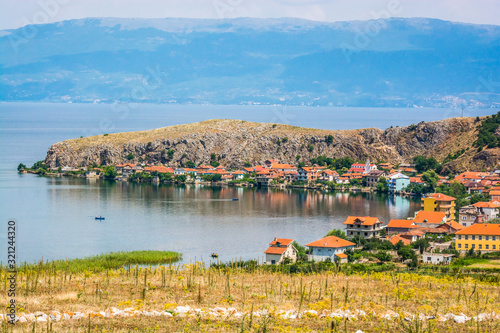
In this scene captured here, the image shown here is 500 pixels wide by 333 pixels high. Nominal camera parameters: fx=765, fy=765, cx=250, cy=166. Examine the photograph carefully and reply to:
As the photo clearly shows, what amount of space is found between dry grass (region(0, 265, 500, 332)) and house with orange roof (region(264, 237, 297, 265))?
9.52 m

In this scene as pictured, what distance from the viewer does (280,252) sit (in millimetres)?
32344

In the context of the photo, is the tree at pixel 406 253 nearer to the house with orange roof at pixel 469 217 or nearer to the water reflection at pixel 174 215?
the water reflection at pixel 174 215

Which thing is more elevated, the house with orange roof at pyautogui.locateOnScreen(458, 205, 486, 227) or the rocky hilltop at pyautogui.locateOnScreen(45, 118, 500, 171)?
the rocky hilltop at pyautogui.locateOnScreen(45, 118, 500, 171)

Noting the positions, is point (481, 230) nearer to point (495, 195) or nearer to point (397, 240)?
point (397, 240)

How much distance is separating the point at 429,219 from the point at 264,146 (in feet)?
163

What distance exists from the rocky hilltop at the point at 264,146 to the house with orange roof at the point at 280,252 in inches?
2154

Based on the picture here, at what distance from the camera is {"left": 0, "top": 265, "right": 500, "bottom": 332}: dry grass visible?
1515 centimetres

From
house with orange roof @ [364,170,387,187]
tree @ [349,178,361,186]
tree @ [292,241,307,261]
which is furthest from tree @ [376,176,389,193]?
tree @ [292,241,307,261]

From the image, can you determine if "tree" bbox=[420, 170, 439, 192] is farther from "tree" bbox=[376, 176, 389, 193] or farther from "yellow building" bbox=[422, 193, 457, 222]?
"yellow building" bbox=[422, 193, 457, 222]

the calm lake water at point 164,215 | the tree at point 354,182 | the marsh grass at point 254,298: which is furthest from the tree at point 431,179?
the marsh grass at point 254,298

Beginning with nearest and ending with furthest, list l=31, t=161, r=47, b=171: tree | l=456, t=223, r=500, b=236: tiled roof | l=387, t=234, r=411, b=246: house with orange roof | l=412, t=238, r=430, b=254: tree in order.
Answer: l=412, t=238, r=430, b=254: tree → l=456, t=223, r=500, b=236: tiled roof → l=387, t=234, r=411, b=246: house with orange roof → l=31, t=161, r=47, b=171: tree

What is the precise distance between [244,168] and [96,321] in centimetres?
6868

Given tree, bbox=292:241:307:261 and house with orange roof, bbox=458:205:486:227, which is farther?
house with orange roof, bbox=458:205:486:227

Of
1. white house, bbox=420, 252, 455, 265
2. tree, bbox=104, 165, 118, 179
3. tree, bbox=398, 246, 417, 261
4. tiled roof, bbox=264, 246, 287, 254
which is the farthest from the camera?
tree, bbox=104, 165, 118, 179
